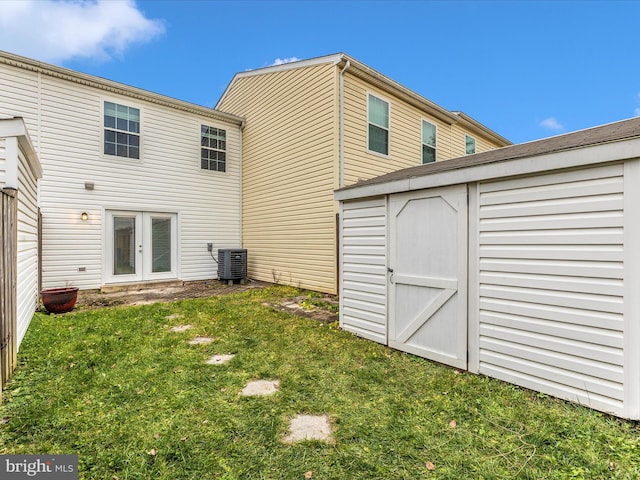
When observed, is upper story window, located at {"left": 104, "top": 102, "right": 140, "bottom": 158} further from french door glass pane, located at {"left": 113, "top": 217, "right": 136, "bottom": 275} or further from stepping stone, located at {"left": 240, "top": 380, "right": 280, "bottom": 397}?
stepping stone, located at {"left": 240, "top": 380, "right": 280, "bottom": 397}

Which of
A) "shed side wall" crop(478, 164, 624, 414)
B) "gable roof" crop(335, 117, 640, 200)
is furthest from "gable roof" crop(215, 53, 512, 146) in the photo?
"shed side wall" crop(478, 164, 624, 414)

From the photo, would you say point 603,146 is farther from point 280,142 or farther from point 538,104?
point 538,104

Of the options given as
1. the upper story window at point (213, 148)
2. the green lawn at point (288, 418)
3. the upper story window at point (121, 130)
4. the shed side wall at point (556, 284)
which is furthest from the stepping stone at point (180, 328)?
the upper story window at point (213, 148)

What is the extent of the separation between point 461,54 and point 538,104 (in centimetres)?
799

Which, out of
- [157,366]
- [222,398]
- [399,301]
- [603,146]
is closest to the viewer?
[603,146]

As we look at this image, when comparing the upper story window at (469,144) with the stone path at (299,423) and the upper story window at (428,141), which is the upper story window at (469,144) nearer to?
the upper story window at (428,141)

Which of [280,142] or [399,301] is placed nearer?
[399,301]

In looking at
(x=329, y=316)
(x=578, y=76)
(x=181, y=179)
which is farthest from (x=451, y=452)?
(x=578, y=76)

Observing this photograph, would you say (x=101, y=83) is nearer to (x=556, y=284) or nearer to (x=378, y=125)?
(x=378, y=125)

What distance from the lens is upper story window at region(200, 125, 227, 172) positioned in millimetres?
9750

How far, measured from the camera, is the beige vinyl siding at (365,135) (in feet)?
25.8

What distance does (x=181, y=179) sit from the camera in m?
9.26

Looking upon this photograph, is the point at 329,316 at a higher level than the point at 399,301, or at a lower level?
lower

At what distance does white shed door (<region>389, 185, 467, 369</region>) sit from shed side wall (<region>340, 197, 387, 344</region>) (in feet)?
0.54
